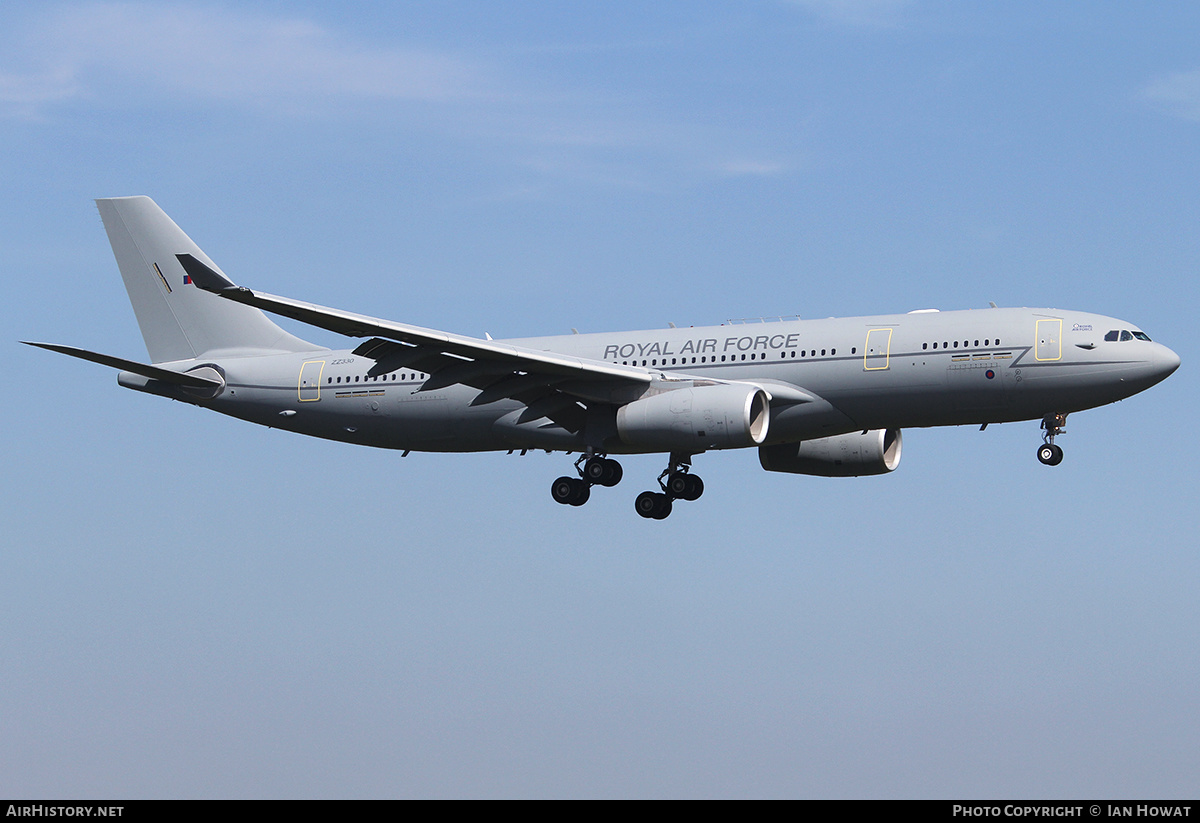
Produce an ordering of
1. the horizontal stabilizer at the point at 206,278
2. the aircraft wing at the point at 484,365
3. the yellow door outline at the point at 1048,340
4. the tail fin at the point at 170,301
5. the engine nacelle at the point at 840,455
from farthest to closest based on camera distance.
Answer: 1. the tail fin at the point at 170,301
2. the engine nacelle at the point at 840,455
3. the yellow door outline at the point at 1048,340
4. the aircraft wing at the point at 484,365
5. the horizontal stabilizer at the point at 206,278

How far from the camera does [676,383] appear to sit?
120 ft

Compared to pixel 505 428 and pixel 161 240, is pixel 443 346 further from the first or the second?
pixel 161 240

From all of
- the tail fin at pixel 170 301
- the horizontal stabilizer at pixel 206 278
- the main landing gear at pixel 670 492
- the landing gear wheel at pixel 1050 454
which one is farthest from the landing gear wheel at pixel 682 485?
the horizontal stabilizer at pixel 206 278

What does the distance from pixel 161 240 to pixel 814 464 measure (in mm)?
21242

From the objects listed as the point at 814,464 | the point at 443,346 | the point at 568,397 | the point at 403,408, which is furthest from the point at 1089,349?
the point at 403,408

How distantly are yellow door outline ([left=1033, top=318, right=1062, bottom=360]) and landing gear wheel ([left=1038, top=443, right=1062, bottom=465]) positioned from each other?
8.31 ft

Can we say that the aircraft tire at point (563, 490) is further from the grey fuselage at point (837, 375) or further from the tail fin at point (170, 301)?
the tail fin at point (170, 301)

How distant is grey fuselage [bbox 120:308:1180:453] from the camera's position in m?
34.2

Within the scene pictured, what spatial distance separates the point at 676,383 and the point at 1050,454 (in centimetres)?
933

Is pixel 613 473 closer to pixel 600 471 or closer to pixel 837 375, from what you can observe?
pixel 600 471

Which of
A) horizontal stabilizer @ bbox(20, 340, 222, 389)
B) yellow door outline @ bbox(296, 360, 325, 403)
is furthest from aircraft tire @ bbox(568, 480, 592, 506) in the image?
horizontal stabilizer @ bbox(20, 340, 222, 389)

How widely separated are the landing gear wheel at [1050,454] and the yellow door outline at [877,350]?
446cm

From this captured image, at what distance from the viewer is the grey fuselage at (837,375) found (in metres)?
34.2

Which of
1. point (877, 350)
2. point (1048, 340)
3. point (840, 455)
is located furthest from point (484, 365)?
point (1048, 340)
